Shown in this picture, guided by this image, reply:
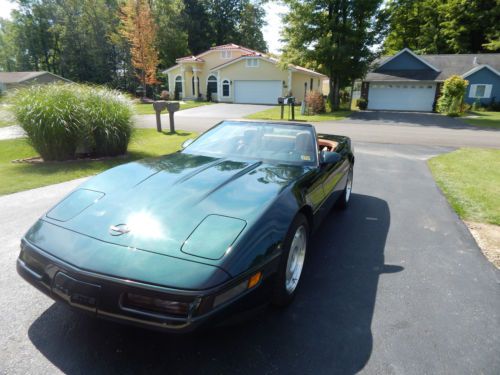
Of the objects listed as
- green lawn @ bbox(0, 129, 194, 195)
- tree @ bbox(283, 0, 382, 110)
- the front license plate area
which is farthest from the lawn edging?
tree @ bbox(283, 0, 382, 110)

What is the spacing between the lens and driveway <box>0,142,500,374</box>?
6.98 feet

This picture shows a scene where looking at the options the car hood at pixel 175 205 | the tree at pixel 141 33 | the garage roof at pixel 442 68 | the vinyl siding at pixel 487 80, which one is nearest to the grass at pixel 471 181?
the car hood at pixel 175 205

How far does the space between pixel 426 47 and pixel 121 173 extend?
51.3 meters

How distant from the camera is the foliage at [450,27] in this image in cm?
3652

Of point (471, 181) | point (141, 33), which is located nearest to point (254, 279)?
point (471, 181)

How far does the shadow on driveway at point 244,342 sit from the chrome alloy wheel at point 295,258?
17 cm

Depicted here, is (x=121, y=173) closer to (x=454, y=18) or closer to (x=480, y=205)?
(x=480, y=205)

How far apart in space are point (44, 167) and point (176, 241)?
6.68 m

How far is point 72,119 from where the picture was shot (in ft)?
24.3

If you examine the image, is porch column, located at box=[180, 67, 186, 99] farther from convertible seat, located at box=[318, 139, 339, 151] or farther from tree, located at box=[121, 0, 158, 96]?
convertible seat, located at box=[318, 139, 339, 151]

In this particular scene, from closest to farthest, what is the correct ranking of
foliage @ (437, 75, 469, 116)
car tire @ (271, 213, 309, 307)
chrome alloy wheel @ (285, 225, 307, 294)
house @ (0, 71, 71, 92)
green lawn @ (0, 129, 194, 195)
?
car tire @ (271, 213, 309, 307) < chrome alloy wheel @ (285, 225, 307, 294) < green lawn @ (0, 129, 194, 195) < foliage @ (437, 75, 469, 116) < house @ (0, 71, 71, 92)

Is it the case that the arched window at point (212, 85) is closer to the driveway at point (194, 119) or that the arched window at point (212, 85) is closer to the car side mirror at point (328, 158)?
the driveway at point (194, 119)

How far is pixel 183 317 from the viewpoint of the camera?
1.83 meters

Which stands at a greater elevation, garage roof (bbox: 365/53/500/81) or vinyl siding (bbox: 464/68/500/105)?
garage roof (bbox: 365/53/500/81)
